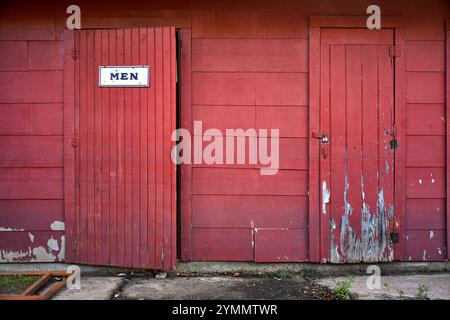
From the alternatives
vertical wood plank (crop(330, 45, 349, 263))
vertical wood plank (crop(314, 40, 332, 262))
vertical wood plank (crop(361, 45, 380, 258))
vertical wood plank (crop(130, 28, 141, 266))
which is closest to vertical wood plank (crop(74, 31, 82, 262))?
vertical wood plank (crop(130, 28, 141, 266))

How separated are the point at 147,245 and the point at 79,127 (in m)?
1.38

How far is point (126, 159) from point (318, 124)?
1.99 m

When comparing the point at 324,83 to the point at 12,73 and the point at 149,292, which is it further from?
the point at 12,73

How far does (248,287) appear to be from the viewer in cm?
471

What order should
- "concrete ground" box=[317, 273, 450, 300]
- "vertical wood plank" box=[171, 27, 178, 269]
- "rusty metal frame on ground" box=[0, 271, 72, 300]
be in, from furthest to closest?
"vertical wood plank" box=[171, 27, 178, 269] < "concrete ground" box=[317, 273, 450, 300] < "rusty metal frame on ground" box=[0, 271, 72, 300]

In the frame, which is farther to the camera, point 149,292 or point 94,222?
point 94,222

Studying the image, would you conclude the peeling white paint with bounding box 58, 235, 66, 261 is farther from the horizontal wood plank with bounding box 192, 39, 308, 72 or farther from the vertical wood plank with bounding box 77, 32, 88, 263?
the horizontal wood plank with bounding box 192, 39, 308, 72

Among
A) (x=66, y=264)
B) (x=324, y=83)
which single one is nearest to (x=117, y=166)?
(x=66, y=264)

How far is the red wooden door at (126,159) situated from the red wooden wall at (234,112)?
9.2 inches

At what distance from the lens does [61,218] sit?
5145mm

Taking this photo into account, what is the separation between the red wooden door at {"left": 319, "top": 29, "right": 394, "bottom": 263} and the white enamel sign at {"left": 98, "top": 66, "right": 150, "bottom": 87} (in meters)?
1.82

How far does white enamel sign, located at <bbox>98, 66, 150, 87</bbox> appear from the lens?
5004 millimetres

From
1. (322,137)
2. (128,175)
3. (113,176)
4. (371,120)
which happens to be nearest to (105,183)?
(113,176)

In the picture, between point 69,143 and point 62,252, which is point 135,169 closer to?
point 69,143
